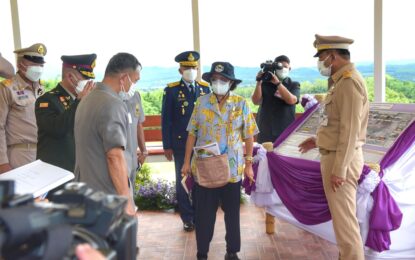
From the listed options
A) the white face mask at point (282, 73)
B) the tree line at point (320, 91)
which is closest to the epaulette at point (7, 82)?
the tree line at point (320, 91)

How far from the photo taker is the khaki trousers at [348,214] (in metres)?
2.47

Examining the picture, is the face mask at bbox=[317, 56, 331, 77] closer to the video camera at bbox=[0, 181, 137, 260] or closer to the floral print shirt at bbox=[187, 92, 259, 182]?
the floral print shirt at bbox=[187, 92, 259, 182]

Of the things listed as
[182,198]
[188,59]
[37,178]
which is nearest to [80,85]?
[37,178]

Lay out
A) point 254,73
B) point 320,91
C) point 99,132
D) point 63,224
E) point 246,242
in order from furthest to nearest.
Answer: point 320,91 < point 254,73 < point 246,242 < point 99,132 < point 63,224

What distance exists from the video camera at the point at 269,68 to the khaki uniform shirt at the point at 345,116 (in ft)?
4.66

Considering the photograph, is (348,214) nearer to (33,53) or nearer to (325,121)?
(325,121)

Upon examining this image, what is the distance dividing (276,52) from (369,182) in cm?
263

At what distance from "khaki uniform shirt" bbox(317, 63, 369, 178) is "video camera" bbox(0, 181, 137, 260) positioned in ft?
5.72

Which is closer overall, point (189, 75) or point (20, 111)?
point (20, 111)

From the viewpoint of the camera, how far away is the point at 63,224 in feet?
2.47

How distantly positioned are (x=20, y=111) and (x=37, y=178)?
161cm

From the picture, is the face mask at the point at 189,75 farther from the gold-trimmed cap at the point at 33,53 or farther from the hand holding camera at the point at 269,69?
the gold-trimmed cap at the point at 33,53

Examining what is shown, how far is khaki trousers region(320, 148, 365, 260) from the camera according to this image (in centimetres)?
247

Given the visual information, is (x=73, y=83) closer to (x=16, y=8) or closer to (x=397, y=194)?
(x=397, y=194)
